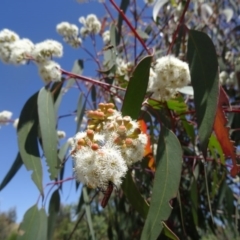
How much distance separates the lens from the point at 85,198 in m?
1.96

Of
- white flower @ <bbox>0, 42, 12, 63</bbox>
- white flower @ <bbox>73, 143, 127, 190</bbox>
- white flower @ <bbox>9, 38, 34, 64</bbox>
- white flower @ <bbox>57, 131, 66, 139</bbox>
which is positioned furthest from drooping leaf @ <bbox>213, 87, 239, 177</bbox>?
white flower @ <bbox>57, 131, 66, 139</bbox>

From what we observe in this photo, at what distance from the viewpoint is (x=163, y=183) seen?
3.47 ft

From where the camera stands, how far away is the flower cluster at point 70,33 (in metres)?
2.43

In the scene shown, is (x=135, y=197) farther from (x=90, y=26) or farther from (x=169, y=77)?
(x=90, y=26)

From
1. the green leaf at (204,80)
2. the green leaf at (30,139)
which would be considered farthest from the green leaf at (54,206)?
the green leaf at (204,80)

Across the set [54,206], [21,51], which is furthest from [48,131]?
[54,206]

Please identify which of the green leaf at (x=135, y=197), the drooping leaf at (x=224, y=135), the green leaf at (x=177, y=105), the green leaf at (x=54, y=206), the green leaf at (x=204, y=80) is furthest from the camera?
the green leaf at (x=54, y=206)

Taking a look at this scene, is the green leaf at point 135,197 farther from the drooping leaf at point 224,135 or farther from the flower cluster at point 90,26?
the flower cluster at point 90,26

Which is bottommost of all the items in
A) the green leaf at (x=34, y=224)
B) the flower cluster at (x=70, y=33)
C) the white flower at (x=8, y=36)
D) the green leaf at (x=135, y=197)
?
the green leaf at (x=34, y=224)

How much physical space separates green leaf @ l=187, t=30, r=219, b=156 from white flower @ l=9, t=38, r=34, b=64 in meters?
0.65

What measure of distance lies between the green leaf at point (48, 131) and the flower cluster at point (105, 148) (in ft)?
1.65

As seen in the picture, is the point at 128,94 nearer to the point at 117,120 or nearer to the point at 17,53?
the point at 117,120

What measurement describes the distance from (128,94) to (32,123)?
2.01 feet

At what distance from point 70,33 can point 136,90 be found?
55.2 inches
